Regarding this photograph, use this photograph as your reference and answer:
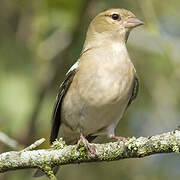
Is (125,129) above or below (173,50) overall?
below

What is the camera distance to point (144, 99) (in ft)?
19.5

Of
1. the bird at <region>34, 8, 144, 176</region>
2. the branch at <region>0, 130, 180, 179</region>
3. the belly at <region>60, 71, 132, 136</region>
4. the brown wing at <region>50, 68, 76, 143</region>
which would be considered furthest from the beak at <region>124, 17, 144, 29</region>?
the branch at <region>0, 130, 180, 179</region>

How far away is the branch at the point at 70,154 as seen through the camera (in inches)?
133

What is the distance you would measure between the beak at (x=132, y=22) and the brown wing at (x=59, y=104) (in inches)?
27.3

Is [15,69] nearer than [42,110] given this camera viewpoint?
Yes

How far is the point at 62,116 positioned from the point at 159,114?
3.08 ft

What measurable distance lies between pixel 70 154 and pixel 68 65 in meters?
2.17

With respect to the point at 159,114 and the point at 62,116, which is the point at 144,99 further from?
the point at 62,116

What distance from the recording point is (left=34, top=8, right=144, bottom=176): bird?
4.69m

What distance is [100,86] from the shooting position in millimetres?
4691

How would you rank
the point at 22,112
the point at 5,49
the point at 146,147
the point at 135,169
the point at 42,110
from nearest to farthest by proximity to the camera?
the point at 146,147 → the point at 22,112 → the point at 5,49 → the point at 42,110 → the point at 135,169

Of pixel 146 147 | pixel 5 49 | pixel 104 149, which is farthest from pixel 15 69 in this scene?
pixel 146 147

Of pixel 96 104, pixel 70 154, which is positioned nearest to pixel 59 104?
pixel 96 104

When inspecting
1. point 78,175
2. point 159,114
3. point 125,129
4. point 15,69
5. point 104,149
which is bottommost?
point 78,175
